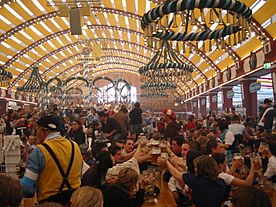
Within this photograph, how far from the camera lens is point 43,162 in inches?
124

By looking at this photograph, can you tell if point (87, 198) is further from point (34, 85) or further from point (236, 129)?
point (34, 85)

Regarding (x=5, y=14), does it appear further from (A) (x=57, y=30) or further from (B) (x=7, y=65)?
(B) (x=7, y=65)

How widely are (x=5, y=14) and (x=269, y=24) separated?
14.5 meters

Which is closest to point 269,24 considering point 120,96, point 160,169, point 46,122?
point 120,96

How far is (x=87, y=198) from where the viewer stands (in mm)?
2332

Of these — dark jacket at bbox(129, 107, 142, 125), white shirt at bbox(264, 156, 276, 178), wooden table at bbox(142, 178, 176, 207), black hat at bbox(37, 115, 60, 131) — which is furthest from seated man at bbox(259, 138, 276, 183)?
dark jacket at bbox(129, 107, 142, 125)

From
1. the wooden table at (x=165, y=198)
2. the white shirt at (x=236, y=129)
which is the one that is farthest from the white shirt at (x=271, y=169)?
the white shirt at (x=236, y=129)

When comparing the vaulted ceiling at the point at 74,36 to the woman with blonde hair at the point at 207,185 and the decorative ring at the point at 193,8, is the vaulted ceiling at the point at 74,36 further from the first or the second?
the woman with blonde hair at the point at 207,185

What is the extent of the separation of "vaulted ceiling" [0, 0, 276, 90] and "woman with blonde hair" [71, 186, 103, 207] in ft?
48.3

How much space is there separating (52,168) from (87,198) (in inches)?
36.8

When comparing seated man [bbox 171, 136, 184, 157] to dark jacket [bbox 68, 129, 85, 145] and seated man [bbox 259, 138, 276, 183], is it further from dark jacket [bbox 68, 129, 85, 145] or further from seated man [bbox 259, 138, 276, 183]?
dark jacket [bbox 68, 129, 85, 145]

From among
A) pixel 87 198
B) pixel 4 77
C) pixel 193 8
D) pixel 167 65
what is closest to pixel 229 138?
pixel 193 8

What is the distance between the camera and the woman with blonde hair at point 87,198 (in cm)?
231

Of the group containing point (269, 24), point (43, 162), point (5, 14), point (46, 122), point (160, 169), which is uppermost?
point (5, 14)
